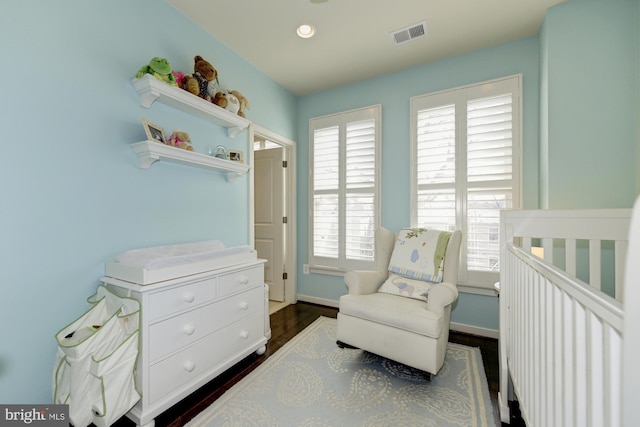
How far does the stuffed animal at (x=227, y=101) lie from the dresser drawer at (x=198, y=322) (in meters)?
1.49

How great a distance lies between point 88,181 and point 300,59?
209 cm

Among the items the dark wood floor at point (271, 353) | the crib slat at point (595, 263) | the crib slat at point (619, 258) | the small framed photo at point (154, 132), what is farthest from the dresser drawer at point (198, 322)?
the crib slat at point (619, 258)

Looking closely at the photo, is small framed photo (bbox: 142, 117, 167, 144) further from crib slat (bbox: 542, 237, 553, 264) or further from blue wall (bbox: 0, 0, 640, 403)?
crib slat (bbox: 542, 237, 553, 264)

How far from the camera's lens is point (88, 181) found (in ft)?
5.04

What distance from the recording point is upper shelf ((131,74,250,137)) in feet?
5.54

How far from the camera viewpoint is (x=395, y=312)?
5.97 ft

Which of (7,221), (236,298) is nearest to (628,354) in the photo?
(236,298)

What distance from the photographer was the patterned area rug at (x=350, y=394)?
4.80 ft

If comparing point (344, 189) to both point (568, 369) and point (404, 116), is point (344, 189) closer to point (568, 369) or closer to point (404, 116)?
point (404, 116)

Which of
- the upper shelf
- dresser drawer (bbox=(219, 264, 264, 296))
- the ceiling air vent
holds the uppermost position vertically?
the ceiling air vent

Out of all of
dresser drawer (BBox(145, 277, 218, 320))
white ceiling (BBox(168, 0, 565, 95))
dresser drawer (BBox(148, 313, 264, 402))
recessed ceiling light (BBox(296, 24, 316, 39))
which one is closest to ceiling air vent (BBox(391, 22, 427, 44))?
white ceiling (BBox(168, 0, 565, 95))

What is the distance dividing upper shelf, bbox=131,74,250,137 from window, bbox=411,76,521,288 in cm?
179

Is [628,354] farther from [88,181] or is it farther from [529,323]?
[88,181]

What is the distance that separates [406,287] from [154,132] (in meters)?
2.16
